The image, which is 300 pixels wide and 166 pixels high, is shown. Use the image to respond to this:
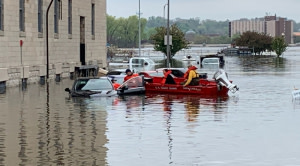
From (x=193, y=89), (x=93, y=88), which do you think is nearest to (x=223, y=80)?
(x=193, y=89)

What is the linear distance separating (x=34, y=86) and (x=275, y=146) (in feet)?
96.1

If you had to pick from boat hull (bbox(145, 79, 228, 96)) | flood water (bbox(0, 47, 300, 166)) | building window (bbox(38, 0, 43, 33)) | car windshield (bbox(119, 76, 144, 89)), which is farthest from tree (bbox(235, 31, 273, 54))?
flood water (bbox(0, 47, 300, 166))

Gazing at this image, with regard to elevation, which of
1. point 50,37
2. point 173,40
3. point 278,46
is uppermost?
point 173,40

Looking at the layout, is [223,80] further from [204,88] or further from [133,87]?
[133,87]

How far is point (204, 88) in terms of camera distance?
36.1 meters

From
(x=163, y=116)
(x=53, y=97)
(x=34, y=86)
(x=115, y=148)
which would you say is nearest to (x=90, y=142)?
(x=115, y=148)

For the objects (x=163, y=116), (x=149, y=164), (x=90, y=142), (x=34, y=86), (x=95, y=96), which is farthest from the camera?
(x=34, y=86)

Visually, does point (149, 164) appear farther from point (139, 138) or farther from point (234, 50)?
point (234, 50)

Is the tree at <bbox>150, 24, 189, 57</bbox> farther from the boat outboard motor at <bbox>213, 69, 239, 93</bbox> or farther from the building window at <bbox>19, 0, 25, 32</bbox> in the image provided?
the boat outboard motor at <bbox>213, 69, 239, 93</bbox>

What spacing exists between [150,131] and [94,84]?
13.6m

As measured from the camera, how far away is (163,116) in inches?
1014

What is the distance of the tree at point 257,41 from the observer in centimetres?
14362

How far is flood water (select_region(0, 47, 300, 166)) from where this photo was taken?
52.7 ft

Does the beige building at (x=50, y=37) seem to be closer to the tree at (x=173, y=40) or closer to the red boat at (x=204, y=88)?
the red boat at (x=204, y=88)
